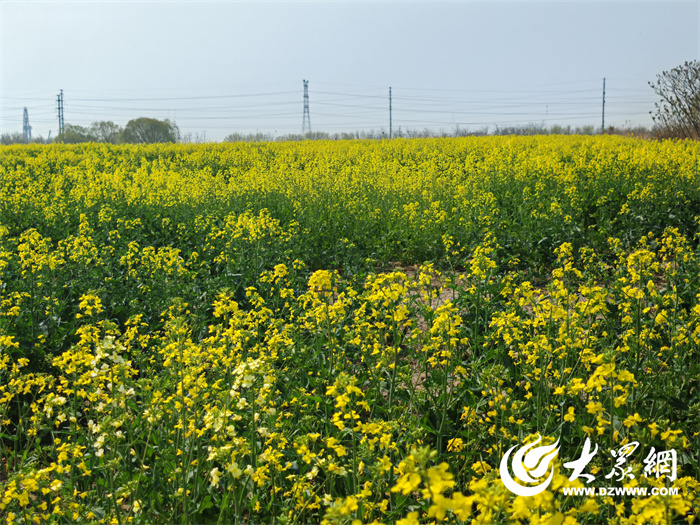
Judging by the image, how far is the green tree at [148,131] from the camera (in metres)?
39.7

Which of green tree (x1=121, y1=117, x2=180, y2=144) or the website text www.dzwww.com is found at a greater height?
green tree (x1=121, y1=117, x2=180, y2=144)

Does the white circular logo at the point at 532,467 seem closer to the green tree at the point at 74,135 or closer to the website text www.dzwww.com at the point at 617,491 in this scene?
the website text www.dzwww.com at the point at 617,491

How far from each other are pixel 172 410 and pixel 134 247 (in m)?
3.11

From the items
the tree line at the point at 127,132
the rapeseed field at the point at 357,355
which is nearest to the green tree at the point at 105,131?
the tree line at the point at 127,132

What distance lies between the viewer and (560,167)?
1052 cm

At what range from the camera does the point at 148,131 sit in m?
40.1

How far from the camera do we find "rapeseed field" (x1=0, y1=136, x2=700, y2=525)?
7.18 ft

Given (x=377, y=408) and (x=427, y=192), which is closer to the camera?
(x=377, y=408)

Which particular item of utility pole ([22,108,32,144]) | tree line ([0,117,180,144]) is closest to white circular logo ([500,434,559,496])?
tree line ([0,117,180,144])

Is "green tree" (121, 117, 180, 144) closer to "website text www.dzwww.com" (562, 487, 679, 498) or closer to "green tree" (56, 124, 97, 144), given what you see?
"green tree" (56, 124, 97, 144)

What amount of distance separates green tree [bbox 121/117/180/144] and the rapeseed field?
31110mm

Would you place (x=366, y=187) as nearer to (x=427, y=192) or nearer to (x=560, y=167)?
(x=427, y=192)

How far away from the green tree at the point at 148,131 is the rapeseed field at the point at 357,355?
102 feet

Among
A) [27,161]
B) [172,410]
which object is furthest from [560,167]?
[27,161]
